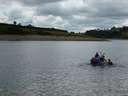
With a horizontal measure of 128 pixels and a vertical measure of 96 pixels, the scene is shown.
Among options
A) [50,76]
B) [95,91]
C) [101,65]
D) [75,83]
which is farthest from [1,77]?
[101,65]

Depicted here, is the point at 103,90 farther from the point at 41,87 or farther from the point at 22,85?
the point at 22,85

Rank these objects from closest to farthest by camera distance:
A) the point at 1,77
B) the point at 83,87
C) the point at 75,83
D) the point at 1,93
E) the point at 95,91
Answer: the point at 1,93, the point at 95,91, the point at 83,87, the point at 75,83, the point at 1,77

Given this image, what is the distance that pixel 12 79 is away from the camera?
4303cm

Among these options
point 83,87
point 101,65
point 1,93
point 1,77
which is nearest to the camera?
point 1,93

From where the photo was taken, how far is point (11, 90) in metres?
34.9

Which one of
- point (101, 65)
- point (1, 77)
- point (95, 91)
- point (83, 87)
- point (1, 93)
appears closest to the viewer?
point (1, 93)

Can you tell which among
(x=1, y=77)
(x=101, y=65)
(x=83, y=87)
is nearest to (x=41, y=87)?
(x=83, y=87)

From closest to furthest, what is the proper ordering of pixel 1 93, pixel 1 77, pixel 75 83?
1. pixel 1 93
2. pixel 75 83
3. pixel 1 77

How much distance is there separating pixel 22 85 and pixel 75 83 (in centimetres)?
684

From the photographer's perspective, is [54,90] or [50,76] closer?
[54,90]

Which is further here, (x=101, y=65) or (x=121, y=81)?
(x=101, y=65)

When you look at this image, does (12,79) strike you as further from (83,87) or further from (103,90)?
(103,90)

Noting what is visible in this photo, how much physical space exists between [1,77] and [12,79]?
6.81ft

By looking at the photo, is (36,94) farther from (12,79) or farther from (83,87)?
(12,79)
